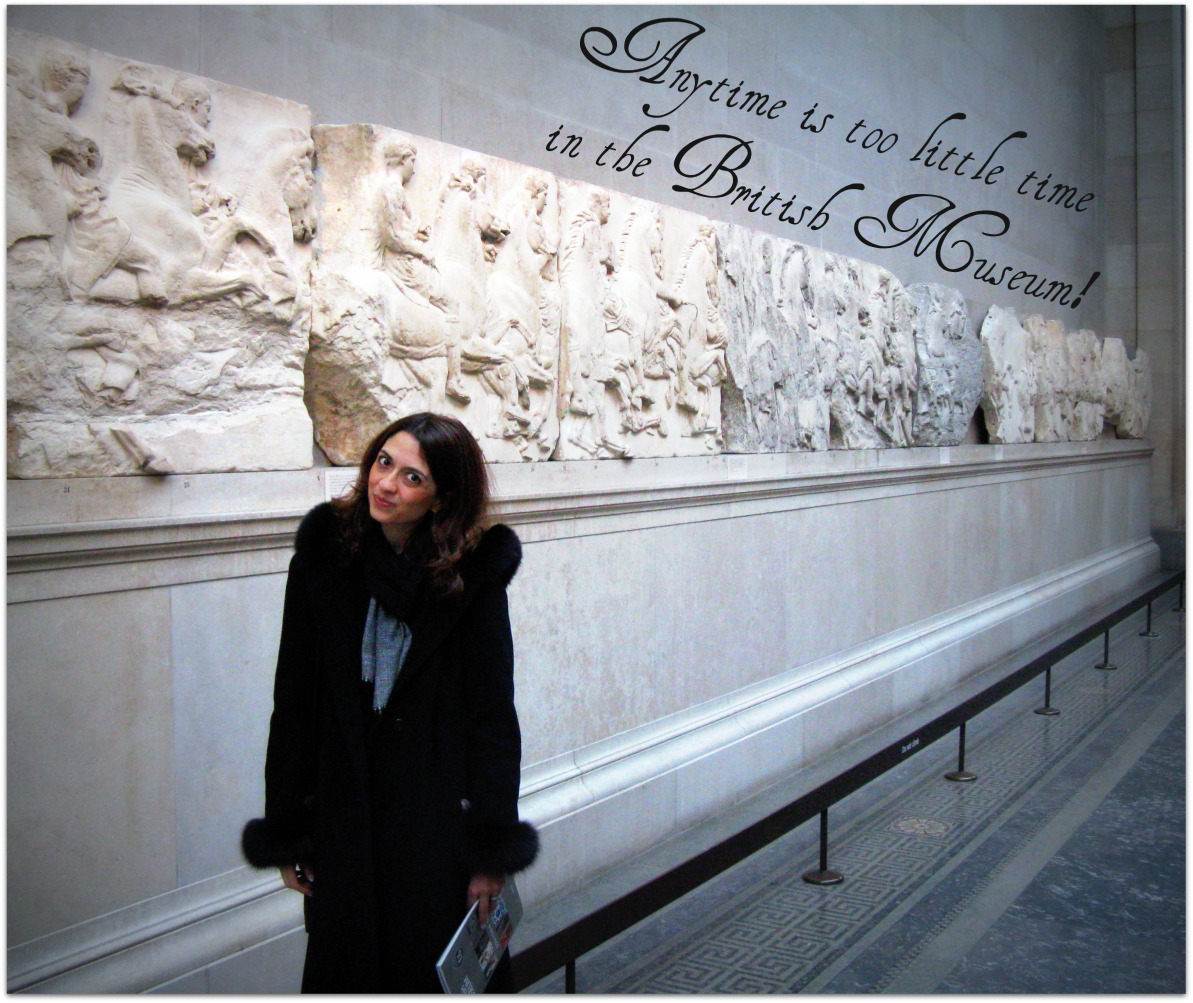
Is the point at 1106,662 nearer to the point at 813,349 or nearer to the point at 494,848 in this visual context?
the point at 813,349

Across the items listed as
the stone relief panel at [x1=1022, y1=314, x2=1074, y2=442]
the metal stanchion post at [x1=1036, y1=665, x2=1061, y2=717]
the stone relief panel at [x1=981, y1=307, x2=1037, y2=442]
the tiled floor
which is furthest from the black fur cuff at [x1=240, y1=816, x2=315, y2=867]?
the stone relief panel at [x1=1022, y1=314, x2=1074, y2=442]

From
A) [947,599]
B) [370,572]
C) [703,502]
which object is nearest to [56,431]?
[370,572]

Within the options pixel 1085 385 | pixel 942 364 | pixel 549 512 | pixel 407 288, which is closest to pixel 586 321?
pixel 549 512

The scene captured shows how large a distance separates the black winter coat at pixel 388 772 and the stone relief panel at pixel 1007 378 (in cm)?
809

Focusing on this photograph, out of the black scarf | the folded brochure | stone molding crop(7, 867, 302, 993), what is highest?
the black scarf

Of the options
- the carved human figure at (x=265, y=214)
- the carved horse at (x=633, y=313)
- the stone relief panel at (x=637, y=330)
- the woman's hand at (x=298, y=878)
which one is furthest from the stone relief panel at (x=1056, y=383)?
the woman's hand at (x=298, y=878)

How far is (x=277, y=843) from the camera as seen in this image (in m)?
2.35

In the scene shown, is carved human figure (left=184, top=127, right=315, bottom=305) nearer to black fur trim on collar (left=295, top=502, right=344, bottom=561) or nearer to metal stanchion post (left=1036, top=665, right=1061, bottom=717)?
black fur trim on collar (left=295, top=502, right=344, bottom=561)

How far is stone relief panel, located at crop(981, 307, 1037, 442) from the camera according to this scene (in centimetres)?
952

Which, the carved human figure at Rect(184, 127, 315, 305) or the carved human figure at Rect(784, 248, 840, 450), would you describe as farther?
the carved human figure at Rect(784, 248, 840, 450)

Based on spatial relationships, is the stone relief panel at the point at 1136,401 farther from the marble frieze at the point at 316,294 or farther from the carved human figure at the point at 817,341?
the marble frieze at the point at 316,294

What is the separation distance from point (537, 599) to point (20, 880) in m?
2.17

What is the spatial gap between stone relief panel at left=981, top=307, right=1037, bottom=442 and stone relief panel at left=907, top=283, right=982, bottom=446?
44 centimetres

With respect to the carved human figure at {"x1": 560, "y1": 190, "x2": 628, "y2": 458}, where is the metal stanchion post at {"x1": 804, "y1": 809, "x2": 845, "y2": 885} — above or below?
below
